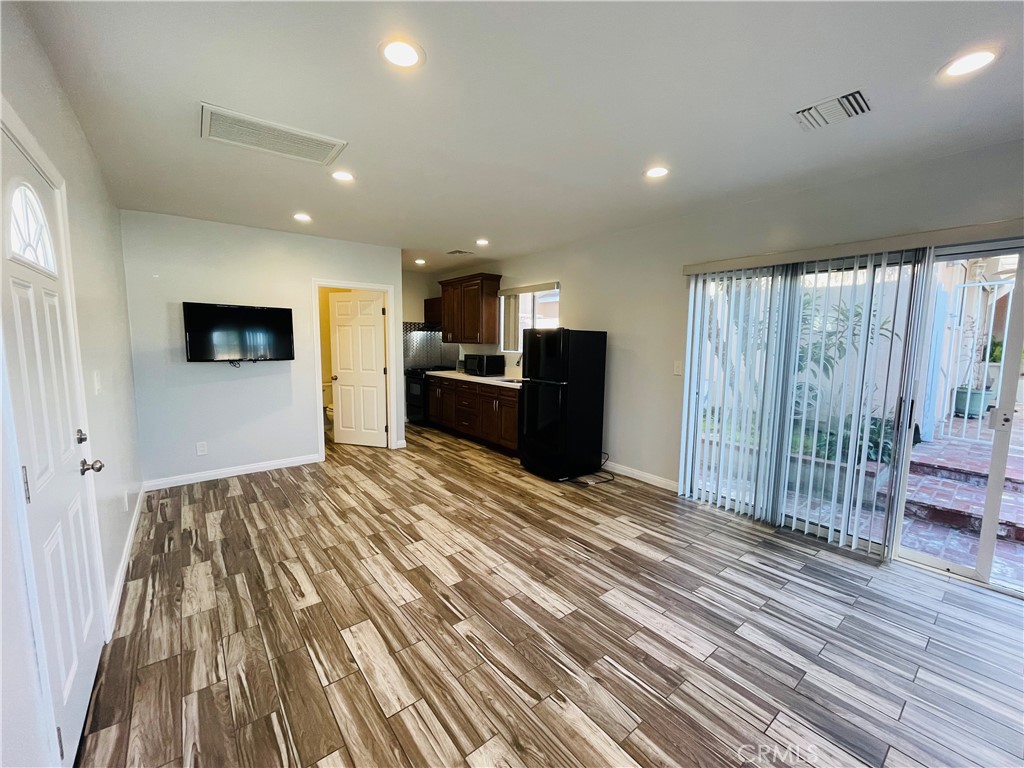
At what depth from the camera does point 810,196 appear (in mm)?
2898

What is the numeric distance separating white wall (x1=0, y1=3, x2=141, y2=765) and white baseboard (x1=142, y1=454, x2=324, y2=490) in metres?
0.28

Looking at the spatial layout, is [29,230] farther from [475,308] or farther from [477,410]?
[475,308]

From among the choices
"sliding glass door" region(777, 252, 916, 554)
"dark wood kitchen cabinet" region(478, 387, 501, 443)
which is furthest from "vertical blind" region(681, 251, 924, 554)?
"dark wood kitchen cabinet" region(478, 387, 501, 443)

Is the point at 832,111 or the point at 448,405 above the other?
the point at 832,111

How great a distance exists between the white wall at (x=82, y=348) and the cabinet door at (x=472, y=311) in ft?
12.1

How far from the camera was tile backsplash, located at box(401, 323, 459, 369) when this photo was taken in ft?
22.6

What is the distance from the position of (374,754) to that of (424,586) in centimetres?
95

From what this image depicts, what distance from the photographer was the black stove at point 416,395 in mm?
6613

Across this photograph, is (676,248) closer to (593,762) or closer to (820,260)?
(820,260)

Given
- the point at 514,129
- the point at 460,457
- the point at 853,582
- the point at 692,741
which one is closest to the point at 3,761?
the point at 692,741

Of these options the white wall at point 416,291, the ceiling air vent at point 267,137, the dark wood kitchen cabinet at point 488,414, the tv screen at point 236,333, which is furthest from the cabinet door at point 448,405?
the ceiling air vent at point 267,137

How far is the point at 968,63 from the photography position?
63.7 inches

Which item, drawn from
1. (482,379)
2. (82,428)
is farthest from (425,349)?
(82,428)

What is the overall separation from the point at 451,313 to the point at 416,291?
1.21 meters
